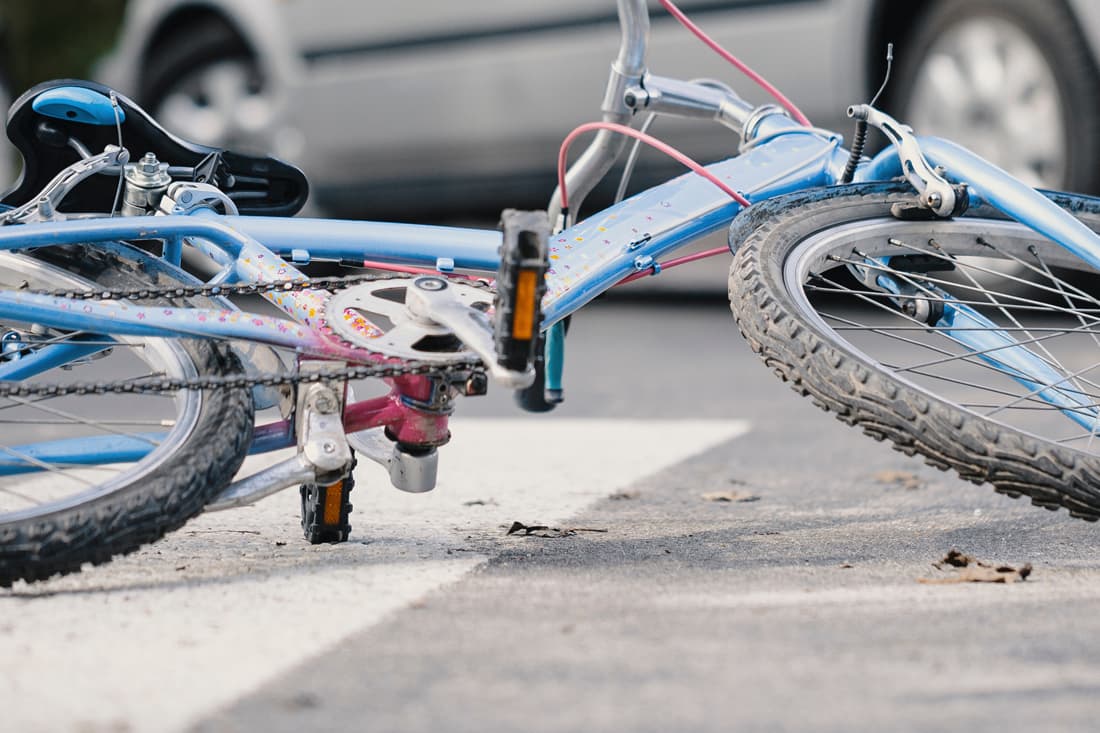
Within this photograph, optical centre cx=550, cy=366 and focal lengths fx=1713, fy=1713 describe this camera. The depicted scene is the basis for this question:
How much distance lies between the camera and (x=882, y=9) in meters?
7.38

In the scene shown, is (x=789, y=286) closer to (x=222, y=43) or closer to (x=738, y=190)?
(x=738, y=190)

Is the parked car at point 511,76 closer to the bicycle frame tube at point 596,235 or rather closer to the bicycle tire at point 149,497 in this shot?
the bicycle frame tube at point 596,235

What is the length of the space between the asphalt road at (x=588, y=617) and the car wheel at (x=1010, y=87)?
269 centimetres

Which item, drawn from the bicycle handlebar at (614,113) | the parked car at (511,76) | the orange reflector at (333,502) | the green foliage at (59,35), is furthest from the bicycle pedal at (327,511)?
the green foliage at (59,35)

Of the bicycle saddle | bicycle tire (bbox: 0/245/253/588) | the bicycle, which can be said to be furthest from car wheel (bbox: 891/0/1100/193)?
bicycle tire (bbox: 0/245/253/588)

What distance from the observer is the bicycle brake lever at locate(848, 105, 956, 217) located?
12.2 ft

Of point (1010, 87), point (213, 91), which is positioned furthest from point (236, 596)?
point (213, 91)

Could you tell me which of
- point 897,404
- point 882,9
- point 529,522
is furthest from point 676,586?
point 882,9

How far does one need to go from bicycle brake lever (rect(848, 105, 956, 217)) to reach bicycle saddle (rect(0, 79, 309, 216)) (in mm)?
1437

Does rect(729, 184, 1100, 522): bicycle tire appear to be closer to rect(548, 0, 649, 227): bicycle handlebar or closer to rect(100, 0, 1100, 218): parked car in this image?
rect(548, 0, 649, 227): bicycle handlebar

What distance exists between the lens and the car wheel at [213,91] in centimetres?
894

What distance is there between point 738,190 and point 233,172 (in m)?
1.15

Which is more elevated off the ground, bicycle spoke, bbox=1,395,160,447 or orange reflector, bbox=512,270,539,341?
→ orange reflector, bbox=512,270,539,341

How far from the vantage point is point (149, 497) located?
3.09 m
